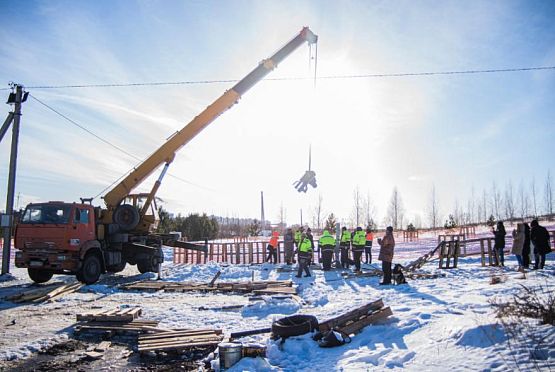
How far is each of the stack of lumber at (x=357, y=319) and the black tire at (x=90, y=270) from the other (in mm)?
9508

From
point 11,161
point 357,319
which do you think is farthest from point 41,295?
point 357,319

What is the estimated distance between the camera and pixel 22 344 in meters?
6.58

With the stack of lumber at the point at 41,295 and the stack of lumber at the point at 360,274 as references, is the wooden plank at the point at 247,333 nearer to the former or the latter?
the stack of lumber at the point at 41,295

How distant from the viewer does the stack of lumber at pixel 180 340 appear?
6.14 m

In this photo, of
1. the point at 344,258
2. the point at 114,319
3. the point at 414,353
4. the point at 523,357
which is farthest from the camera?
the point at 344,258

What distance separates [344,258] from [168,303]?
30.7ft

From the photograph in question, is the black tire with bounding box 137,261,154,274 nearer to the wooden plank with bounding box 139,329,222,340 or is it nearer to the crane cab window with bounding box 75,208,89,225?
the crane cab window with bounding box 75,208,89,225

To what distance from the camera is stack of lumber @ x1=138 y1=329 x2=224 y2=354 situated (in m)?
6.14

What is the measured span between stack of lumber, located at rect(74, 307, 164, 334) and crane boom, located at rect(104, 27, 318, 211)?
7689 mm

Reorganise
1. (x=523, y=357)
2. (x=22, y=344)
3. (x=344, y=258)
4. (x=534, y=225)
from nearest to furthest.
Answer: (x=523, y=357) → (x=22, y=344) → (x=534, y=225) → (x=344, y=258)

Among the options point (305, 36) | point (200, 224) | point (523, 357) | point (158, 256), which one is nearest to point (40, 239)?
point (158, 256)

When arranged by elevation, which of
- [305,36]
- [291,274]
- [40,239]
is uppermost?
[305,36]

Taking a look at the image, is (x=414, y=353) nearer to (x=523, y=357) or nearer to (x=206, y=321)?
(x=523, y=357)

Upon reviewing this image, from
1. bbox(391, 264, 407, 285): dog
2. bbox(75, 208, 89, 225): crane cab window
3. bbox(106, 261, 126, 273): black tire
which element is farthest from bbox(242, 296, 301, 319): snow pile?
bbox(106, 261, 126, 273): black tire
